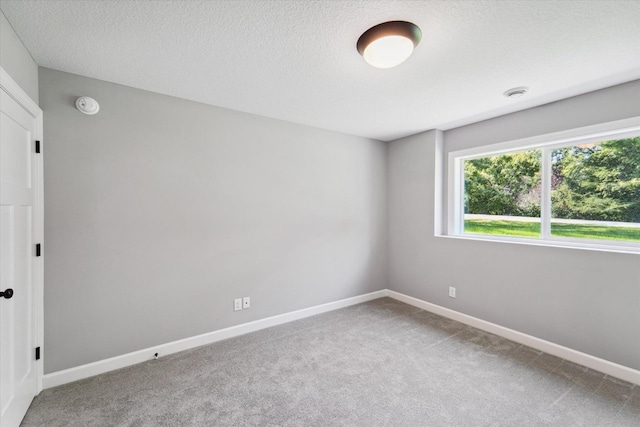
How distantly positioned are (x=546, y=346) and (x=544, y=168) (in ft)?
5.75

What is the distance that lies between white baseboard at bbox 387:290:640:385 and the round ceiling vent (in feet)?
7.61

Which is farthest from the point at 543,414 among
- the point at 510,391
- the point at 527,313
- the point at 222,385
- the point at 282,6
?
the point at 282,6

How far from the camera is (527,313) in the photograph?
274cm

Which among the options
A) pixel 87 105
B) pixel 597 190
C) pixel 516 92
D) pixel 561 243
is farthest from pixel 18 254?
pixel 597 190

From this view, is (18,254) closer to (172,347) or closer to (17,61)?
(17,61)

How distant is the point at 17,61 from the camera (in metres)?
1.67

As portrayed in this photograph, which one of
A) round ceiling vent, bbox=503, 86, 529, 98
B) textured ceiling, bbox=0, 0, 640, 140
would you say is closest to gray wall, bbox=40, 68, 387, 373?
textured ceiling, bbox=0, 0, 640, 140

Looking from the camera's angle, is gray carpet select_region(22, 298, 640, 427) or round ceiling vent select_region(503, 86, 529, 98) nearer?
gray carpet select_region(22, 298, 640, 427)

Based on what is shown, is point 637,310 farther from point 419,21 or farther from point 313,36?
point 313,36

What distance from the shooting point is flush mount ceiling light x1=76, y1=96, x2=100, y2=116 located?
211 centimetres

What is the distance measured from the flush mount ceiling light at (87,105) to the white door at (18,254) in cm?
27

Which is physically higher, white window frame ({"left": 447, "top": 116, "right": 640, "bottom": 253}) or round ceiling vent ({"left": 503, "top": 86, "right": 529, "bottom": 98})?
round ceiling vent ({"left": 503, "top": 86, "right": 529, "bottom": 98})

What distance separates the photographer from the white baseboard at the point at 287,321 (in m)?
2.13

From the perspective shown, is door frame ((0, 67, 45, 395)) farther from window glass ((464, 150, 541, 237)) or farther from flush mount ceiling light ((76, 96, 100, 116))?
window glass ((464, 150, 541, 237))
